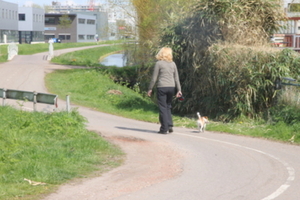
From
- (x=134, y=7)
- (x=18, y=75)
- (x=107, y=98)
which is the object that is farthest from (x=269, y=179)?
(x=134, y=7)

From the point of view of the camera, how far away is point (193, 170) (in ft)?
28.5

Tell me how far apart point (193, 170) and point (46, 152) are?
2.68 metres

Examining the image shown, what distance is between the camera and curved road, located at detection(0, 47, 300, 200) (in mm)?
7121

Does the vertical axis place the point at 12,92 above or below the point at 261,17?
below

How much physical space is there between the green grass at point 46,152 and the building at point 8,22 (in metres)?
85.4

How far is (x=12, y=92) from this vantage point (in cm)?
1558

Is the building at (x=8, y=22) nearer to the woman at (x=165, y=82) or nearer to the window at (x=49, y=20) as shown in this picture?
the window at (x=49, y=20)

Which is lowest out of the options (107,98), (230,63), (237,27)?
(107,98)

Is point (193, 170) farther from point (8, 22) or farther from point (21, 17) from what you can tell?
point (21, 17)

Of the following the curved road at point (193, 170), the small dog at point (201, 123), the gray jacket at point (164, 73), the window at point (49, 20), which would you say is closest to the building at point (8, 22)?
the window at point (49, 20)

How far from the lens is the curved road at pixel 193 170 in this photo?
712 centimetres

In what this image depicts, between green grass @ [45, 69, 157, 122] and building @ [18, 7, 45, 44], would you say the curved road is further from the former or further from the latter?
building @ [18, 7, 45, 44]

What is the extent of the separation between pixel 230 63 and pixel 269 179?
785cm

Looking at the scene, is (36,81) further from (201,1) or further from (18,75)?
(201,1)
